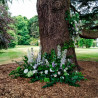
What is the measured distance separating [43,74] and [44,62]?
39cm

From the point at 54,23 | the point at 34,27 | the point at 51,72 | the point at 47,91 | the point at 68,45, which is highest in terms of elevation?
the point at 34,27

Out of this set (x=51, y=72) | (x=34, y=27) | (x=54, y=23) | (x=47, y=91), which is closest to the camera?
(x=47, y=91)

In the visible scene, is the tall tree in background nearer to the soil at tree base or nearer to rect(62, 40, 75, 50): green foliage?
rect(62, 40, 75, 50): green foliage

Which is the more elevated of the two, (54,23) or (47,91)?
(54,23)

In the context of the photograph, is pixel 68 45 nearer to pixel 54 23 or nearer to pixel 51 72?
pixel 54 23

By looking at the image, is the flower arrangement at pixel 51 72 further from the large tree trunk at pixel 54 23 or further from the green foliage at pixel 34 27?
the green foliage at pixel 34 27

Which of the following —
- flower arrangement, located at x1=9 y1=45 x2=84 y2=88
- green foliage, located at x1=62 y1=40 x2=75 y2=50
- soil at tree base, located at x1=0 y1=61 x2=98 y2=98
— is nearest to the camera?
soil at tree base, located at x1=0 y1=61 x2=98 y2=98

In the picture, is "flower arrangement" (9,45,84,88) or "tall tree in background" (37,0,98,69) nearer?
"flower arrangement" (9,45,84,88)

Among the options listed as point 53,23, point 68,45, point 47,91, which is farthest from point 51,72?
point 53,23

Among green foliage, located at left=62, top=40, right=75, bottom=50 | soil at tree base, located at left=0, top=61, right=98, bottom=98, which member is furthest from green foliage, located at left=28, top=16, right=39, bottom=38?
soil at tree base, located at left=0, top=61, right=98, bottom=98

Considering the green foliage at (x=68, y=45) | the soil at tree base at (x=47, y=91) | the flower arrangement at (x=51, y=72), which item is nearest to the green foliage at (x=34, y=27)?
the green foliage at (x=68, y=45)

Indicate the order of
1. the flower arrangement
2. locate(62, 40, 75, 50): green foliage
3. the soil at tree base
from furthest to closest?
locate(62, 40, 75, 50): green foliage → the flower arrangement → the soil at tree base

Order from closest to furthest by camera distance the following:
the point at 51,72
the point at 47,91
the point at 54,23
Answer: the point at 47,91
the point at 51,72
the point at 54,23

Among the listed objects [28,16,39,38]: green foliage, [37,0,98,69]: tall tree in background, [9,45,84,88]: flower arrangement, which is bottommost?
[9,45,84,88]: flower arrangement
